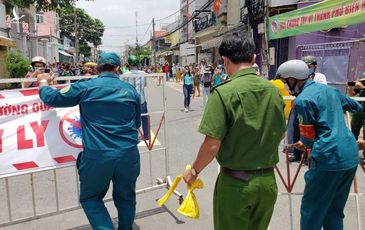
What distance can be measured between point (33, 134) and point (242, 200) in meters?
2.33

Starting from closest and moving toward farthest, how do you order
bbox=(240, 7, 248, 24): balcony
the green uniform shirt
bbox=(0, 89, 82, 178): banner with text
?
the green uniform shirt, bbox=(0, 89, 82, 178): banner with text, bbox=(240, 7, 248, 24): balcony

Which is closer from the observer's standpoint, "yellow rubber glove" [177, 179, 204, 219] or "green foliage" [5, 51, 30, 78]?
"yellow rubber glove" [177, 179, 204, 219]

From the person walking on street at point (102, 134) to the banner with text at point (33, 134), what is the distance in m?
0.57

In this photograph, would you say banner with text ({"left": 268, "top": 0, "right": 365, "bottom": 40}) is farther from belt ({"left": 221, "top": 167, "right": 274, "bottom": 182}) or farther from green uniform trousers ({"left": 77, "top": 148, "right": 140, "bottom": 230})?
belt ({"left": 221, "top": 167, "right": 274, "bottom": 182})

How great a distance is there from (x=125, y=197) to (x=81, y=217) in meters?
1.18

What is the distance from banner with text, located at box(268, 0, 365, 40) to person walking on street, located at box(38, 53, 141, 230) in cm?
674

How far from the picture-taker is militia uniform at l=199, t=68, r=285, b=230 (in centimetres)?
217

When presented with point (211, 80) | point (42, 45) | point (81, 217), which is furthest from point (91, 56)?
point (81, 217)

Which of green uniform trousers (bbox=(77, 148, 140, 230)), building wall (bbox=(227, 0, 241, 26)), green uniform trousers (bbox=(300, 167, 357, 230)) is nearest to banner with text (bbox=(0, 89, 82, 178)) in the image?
green uniform trousers (bbox=(77, 148, 140, 230))

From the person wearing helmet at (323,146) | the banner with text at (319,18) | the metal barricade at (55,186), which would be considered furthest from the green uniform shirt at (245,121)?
the banner with text at (319,18)

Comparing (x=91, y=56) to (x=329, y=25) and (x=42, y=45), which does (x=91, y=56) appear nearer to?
(x=42, y=45)

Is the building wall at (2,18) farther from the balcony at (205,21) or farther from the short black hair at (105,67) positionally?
the short black hair at (105,67)

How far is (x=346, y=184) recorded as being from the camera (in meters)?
2.94

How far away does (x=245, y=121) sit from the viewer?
2201 mm
